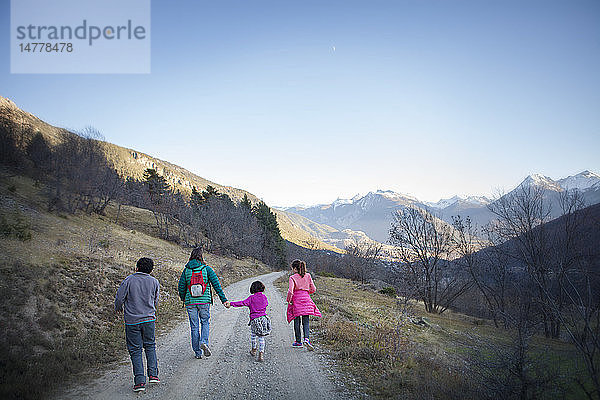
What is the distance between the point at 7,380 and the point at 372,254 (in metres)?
55.8

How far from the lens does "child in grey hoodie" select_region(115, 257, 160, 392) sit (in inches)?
213

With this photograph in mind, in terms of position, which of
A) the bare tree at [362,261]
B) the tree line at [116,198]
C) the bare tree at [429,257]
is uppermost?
the tree line at [116,198]

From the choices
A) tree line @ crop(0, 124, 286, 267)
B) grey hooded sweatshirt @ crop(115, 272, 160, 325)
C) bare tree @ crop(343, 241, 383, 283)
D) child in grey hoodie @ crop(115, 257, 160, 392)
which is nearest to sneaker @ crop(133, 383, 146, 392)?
child in grey hoodie @ crop(115, 257, 160, 392)

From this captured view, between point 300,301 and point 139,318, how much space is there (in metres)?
3.93

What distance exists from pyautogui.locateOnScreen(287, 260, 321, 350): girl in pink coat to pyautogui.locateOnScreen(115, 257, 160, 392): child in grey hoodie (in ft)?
11.3

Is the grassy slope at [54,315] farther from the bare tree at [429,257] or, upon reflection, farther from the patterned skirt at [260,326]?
the bare tree at [429,257]

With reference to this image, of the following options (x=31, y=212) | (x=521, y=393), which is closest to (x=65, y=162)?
(x=31, y=212)

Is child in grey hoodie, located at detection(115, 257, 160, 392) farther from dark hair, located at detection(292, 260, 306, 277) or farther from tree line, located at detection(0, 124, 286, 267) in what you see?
tree line, located at detection(0, 124, 286, 267)

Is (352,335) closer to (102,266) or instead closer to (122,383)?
(122,383)

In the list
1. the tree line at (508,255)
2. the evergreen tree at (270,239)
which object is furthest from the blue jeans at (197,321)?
the evergreen tree at (270,239)

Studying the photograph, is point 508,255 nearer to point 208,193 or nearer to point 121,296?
point 121,296

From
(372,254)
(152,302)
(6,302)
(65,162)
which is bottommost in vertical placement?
(372,254)

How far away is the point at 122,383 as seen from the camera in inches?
219

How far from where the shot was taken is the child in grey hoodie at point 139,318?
5406 millimetres
